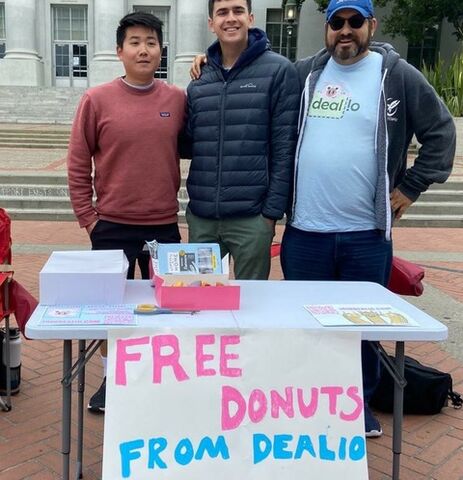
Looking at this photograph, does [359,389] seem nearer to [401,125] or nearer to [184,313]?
[184,313]

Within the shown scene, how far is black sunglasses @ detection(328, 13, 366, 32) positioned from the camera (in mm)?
2688

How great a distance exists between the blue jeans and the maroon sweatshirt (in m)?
0.70

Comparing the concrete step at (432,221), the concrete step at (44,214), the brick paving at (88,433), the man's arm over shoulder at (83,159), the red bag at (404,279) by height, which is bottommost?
the concrete step at (44,214)

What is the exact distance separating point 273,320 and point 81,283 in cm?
75

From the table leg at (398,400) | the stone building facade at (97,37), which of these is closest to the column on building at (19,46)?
the stone building facade at (97,37)

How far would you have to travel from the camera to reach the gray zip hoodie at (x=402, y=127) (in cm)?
274

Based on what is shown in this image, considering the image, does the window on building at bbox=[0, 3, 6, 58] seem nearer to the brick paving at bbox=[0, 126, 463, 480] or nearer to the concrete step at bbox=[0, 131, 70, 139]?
the concrete step at bbox=[0, 131, 70, 139]

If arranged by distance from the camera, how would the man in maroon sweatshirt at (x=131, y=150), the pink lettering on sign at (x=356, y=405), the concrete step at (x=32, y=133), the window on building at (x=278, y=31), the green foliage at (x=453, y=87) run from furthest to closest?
the window on building at (x=278, y=31) < the concrete step at (x=32, y=133) < the green foliage at (x=453, y=87) < the man in maroon sweatshirt at (x=131, y=150) < the pink lettering on sign at (x=356, y=405)

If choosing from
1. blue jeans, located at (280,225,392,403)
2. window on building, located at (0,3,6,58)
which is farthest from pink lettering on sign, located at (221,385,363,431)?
window on building, located at (0,3,6,58)

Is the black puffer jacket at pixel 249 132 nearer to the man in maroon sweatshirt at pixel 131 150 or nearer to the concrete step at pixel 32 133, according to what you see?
the man in maroon sweatshirt at pixel 131 150

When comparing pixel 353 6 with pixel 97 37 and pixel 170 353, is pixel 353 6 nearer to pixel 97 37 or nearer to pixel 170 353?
pixel 170 353

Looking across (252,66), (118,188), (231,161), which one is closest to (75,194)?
(118,188)

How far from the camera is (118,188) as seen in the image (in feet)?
9.90

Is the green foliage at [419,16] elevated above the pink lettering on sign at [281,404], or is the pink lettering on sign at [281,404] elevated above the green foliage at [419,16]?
the green foliage at [419,16]
